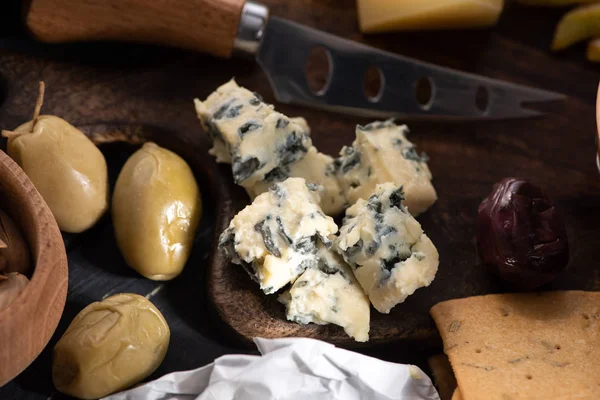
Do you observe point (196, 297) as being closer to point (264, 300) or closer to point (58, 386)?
point (264, 300)

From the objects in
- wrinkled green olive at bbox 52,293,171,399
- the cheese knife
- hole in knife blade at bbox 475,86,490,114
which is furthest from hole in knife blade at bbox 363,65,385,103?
wrinkled green olive at bbox 52,293,171,399

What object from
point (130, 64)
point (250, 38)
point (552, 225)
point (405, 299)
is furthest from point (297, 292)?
point (130, 64)

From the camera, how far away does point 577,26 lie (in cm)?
200

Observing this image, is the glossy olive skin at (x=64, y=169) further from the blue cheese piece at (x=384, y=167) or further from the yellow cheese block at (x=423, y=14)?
the yellow cheese block at (x=423, y=14)

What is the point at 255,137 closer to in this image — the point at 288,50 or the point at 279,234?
the point at 279,234

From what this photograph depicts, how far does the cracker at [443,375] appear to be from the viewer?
1.47 m

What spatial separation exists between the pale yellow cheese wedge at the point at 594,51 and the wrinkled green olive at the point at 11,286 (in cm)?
163

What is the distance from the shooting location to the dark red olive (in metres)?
1.48

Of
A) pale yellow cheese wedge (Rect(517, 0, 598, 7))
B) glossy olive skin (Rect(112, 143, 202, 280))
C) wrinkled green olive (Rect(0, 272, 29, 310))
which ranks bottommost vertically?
glossy olive skin (Rect(112, 143, 202, 280))

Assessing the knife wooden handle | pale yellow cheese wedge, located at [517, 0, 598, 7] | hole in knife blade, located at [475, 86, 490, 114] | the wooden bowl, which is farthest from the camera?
pale yellow cheese wedge, located at [517, 0, 598, 7]

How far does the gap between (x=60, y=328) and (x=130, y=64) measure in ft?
2.32

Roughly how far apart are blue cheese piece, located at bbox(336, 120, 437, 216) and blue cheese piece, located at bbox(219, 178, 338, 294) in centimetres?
18

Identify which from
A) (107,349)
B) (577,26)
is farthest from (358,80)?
(107,349)

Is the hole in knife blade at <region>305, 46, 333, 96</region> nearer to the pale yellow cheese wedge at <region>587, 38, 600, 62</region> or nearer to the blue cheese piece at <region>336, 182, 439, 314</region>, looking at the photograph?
the blue cheese piece at <region>336, 182, 439, 314</region>
